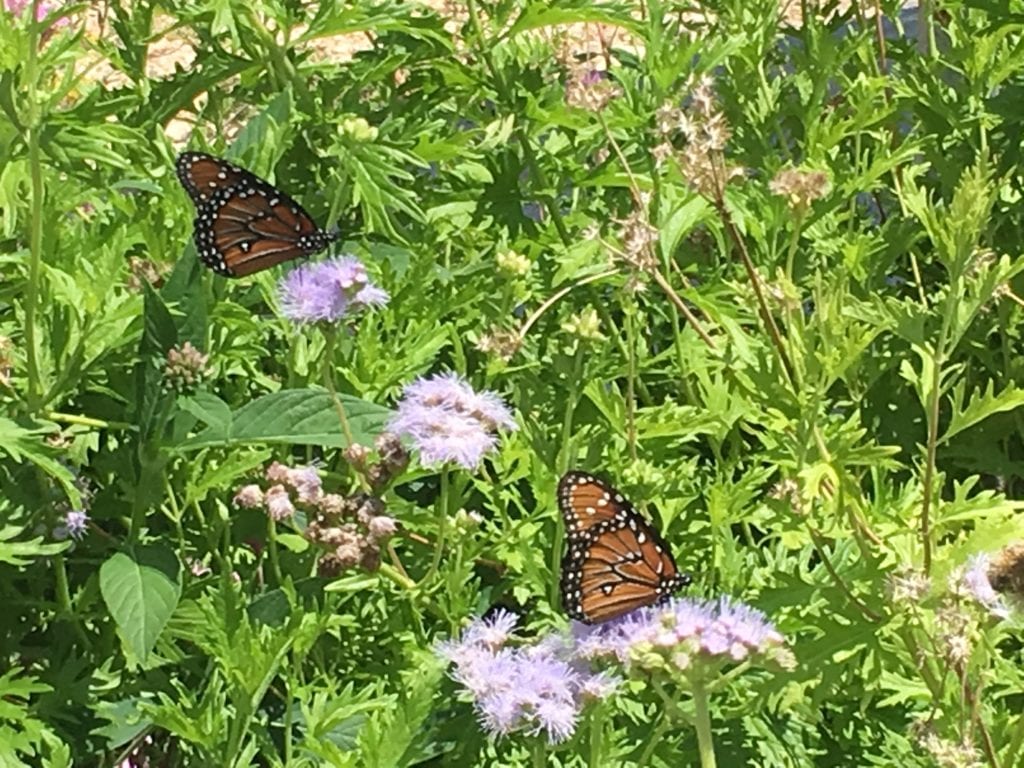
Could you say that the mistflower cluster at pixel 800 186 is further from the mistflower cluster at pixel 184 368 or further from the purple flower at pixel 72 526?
the purple flower at pixel 72 526

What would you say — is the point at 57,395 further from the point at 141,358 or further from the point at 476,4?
the point at 476,4

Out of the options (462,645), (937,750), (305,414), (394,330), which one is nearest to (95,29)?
(394,330)

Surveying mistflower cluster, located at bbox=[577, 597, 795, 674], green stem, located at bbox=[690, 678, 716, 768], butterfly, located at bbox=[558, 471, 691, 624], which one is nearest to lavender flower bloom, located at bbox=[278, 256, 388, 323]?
butterfly, located at bbox=[558, 471, 691, 624]

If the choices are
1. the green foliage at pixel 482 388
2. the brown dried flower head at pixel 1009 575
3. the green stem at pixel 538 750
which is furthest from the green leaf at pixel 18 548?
the brown dried flower head at pixel 1009 575

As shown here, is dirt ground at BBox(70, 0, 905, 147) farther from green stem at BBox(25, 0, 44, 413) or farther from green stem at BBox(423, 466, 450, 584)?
green stem at BBox(423, 466, 450, 584)

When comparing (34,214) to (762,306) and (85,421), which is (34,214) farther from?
(762,306)

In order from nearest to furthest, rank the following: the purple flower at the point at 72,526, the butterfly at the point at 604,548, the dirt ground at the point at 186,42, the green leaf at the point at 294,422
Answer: the butterfly at the point at 604,548 < the green leaf at the point at 294,422 < the purple flower at the point at 72,526 < the dirt ground at the point at 186,42

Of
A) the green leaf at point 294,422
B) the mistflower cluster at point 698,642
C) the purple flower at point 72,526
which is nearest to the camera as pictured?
the mistflower cluster at point 698,642
